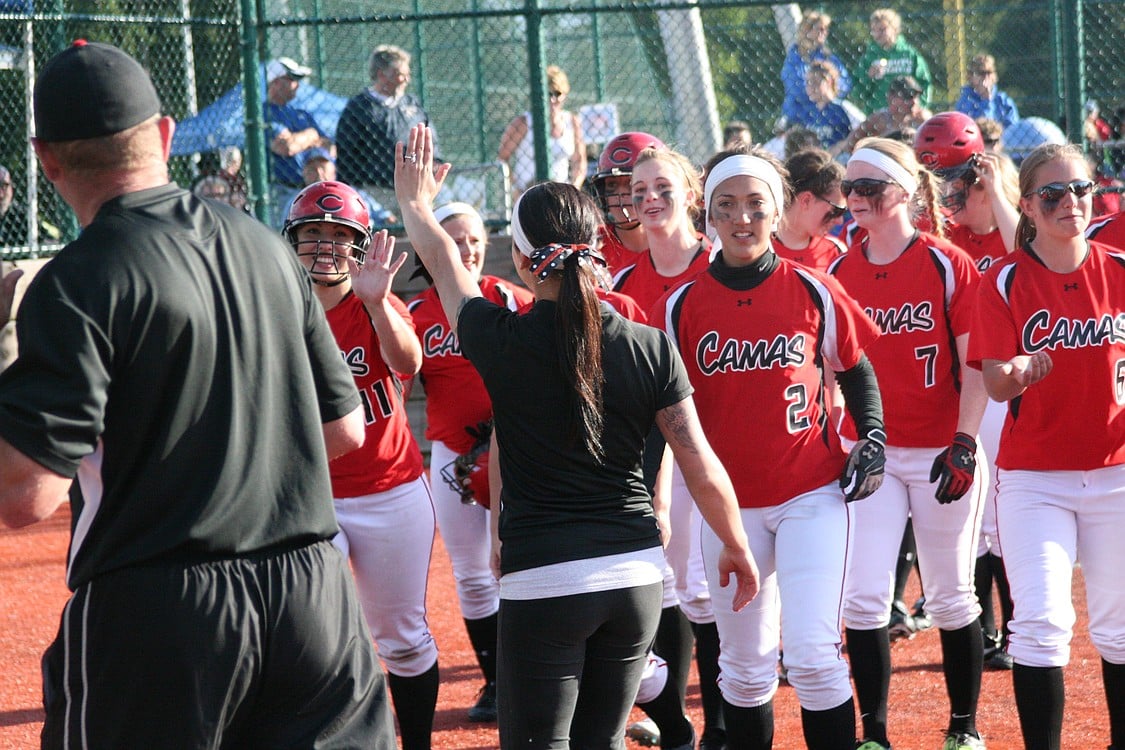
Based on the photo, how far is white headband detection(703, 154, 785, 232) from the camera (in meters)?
4.68

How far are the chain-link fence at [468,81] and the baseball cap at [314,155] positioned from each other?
0.09 feet

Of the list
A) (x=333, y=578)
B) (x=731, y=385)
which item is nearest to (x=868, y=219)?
(x=731, y=385)

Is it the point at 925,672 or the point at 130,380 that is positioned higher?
the point at 130,380

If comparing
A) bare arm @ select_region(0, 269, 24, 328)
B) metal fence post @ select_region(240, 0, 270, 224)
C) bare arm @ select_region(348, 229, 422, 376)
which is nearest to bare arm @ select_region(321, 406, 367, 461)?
bare arm @ select_region(0, 269, 24, 328)

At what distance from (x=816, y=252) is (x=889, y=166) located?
132 cm

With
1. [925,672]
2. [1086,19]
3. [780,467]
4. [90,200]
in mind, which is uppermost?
[1086,19]

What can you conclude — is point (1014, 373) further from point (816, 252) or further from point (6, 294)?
point (6, 294)

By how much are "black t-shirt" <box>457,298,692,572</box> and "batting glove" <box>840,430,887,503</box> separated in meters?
1.08

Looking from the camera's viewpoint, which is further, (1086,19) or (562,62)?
(562,62)

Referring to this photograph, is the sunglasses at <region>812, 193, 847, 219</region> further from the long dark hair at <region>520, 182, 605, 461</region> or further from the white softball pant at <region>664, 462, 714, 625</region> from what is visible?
the long dark hair at <region>520, 182, 605, 461</region>

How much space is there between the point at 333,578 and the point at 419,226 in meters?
1.35

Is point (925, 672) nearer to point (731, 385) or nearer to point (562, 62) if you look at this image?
point (731, 385)

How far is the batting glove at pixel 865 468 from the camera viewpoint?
4465mm

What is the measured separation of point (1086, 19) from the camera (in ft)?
35.8
